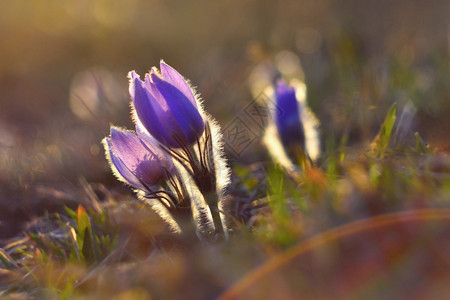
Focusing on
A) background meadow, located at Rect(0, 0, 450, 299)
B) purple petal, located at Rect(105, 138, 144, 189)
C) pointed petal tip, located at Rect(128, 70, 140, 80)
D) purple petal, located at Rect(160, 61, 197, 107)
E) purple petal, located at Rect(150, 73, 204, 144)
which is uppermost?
pointed petal tip, located at Rect(128, 70, 140, 80)

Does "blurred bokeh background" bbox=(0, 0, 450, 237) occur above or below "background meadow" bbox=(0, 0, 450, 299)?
above

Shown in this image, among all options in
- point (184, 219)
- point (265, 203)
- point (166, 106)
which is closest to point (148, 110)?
point (166, 106)

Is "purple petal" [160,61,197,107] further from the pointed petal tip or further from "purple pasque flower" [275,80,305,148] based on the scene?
"purple pasque flower" [275,80,305,148]

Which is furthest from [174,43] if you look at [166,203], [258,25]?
[166,203]

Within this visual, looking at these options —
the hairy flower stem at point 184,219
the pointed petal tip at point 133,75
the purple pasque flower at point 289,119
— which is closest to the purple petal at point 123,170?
the hairy flower stem at point 184,219

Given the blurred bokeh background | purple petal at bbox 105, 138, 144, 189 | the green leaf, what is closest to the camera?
purple petal at bbox 105, 138, 144, 189

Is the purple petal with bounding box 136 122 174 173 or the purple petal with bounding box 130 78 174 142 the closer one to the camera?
the purple petal with bounding box 130 78 174 142

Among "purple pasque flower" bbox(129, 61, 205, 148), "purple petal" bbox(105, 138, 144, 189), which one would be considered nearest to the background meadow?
"purple petal" bbox(105, 138, 144, 189)
